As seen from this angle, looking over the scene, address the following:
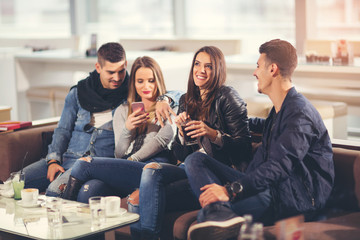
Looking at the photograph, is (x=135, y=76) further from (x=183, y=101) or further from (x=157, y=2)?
(x=157, y=2)

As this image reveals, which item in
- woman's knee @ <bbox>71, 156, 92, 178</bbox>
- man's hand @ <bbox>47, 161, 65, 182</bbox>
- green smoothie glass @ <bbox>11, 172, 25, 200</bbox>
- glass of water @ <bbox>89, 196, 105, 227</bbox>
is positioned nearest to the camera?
glass of water @ <bbox>89, 196, 105, 227</bbox>

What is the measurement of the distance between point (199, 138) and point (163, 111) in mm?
256

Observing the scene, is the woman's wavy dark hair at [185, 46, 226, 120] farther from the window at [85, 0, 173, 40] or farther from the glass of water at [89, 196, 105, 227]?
the window at [85, 0, 173, 40]

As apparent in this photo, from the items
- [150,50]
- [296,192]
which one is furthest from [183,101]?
[150,50]

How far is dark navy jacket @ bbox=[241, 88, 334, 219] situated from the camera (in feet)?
7.39

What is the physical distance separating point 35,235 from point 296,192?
1.02 m

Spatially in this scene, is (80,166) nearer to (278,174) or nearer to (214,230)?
(214,230)

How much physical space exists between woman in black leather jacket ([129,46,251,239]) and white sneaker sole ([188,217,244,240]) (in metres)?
0.31

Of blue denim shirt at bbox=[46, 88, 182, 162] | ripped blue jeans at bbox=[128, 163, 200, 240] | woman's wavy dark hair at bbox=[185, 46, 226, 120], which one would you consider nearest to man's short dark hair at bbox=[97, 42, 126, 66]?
blue denim shirt at bbox=[46, 88, 182, 162]

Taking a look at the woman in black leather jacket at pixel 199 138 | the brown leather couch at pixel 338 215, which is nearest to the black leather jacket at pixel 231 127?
the woman in black leather jacket at pixel 199 138

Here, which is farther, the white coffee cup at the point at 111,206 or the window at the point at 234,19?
the window at the point at 234,19

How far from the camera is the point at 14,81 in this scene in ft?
20.0

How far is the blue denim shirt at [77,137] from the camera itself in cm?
318

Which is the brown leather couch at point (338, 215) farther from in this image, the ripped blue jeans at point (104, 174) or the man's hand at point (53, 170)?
the man's hand at point (53, 170)
